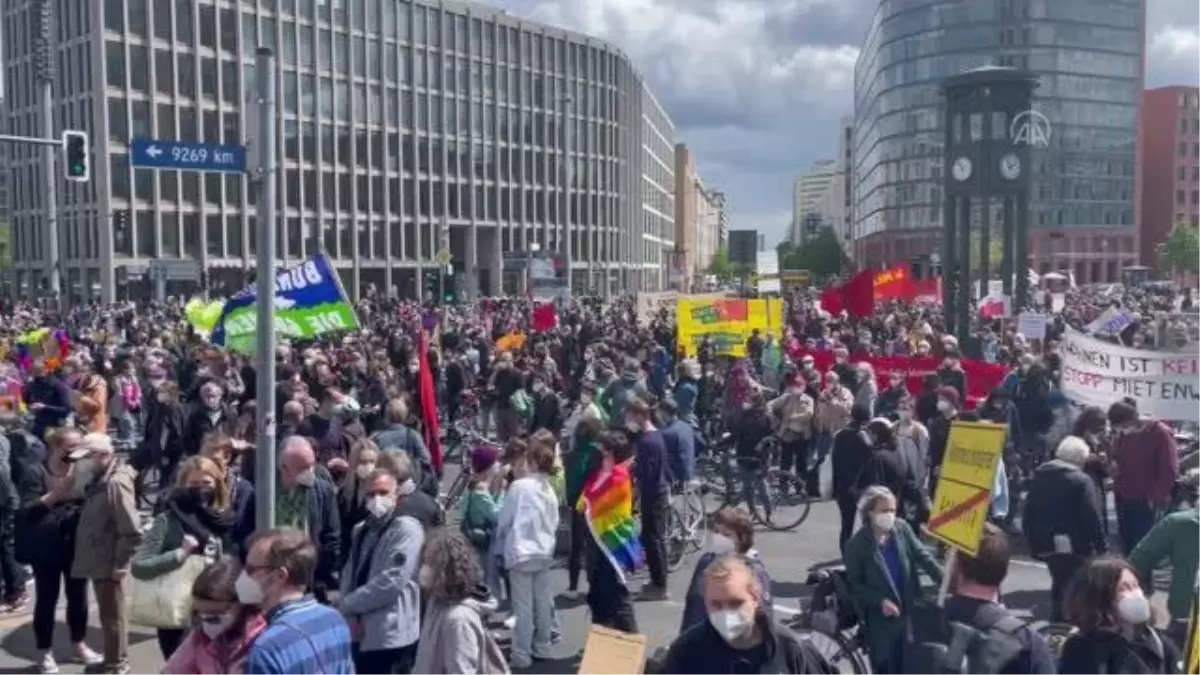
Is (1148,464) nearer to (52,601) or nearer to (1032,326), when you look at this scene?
(52,601)

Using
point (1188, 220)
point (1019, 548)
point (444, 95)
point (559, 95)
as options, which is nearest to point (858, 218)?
point (1188, 220)

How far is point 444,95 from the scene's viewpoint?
82875 millimetres

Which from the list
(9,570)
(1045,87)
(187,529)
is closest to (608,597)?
(187,529)

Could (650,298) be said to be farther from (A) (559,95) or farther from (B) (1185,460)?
(A) (559,95)

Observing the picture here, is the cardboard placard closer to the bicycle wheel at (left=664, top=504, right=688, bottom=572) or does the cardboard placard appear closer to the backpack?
the backpack

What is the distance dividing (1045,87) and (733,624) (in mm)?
109284

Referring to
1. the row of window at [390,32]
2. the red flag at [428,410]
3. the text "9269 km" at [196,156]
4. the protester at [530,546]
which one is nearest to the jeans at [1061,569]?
the protester at [530,546]

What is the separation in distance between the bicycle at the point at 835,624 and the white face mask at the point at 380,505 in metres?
2.44

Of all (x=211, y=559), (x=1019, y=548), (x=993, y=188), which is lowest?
(x=1019, y=548)

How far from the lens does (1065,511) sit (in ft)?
27.9

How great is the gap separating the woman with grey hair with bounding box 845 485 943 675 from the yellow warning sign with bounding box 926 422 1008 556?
0.22 metres

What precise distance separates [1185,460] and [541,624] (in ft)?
19.8

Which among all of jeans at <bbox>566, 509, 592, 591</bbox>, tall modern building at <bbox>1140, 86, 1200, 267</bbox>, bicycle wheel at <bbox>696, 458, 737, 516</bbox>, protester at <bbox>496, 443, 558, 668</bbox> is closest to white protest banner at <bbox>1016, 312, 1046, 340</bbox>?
bicycle wheel at <bbox>696, 458, 737, 516</bbox>

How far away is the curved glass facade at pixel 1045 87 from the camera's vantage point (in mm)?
104312
